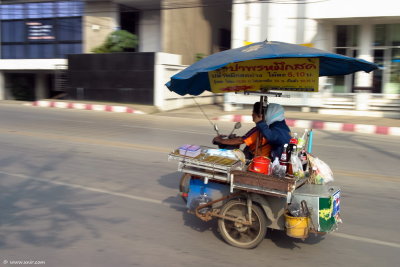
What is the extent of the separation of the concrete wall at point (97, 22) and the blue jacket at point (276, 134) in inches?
829

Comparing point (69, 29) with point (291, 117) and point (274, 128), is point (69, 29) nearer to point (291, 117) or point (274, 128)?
point (291, 117)

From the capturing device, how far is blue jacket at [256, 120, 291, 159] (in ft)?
13.6

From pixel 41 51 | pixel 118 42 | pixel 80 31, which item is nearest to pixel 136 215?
pixel 118 42

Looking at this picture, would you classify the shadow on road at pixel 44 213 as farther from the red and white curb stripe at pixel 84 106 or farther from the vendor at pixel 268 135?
the red and white curb stripe at pixel 84 106

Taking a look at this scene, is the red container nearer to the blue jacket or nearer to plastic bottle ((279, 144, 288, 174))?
plastic bottle ((279, 144, 288, 174))

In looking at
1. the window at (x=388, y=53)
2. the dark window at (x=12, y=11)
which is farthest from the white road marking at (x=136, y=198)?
the dark window at (x=12, y=11)

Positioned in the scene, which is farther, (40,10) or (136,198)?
(40,10)

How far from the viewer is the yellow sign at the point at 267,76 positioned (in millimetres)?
4395

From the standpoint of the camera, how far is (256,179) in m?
3.79

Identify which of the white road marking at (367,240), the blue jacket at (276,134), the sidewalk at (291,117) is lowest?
the white road marking at (367,240)

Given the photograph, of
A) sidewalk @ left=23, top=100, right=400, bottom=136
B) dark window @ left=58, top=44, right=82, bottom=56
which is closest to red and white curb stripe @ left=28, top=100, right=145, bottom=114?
sidewalk @ left=23, top=100, right=400, bottom=136

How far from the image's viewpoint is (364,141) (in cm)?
1133

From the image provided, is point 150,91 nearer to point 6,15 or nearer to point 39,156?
point 39,156

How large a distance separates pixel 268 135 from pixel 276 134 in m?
0.10
